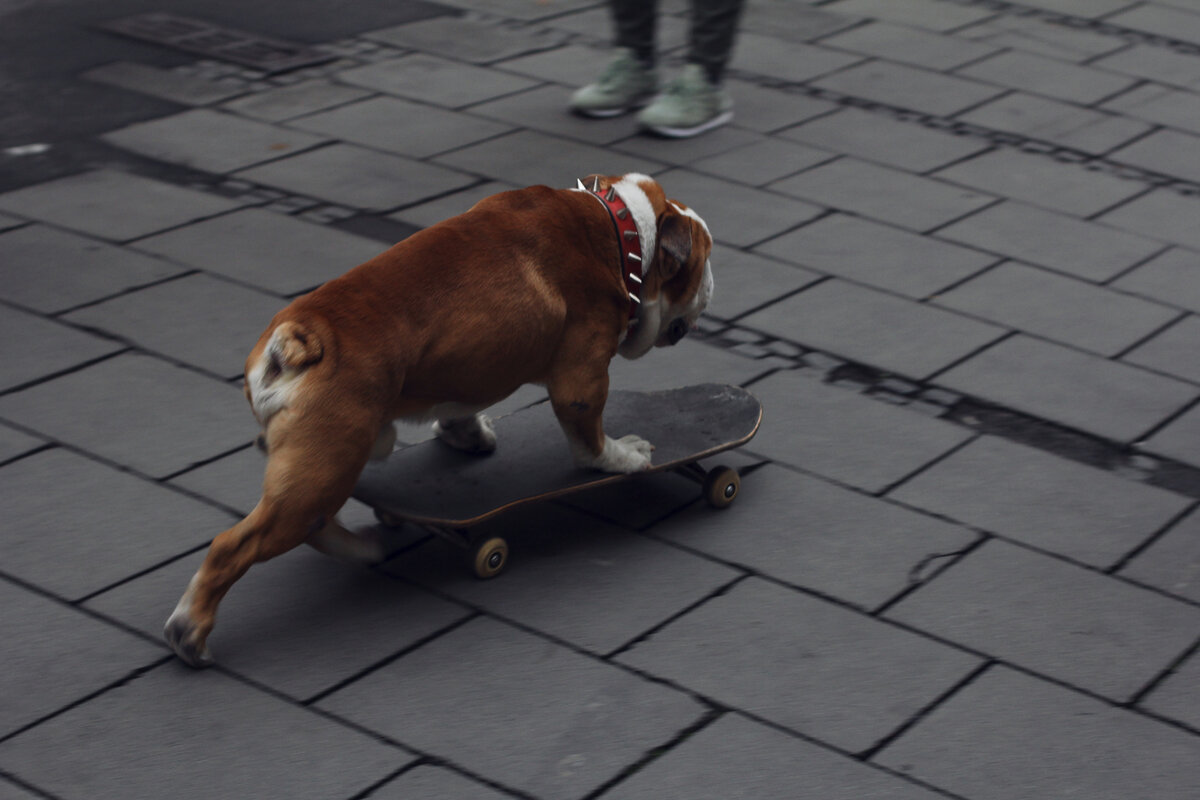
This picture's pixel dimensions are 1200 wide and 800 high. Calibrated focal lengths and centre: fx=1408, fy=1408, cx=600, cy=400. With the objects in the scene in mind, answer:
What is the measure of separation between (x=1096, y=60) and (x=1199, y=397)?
4114 mm

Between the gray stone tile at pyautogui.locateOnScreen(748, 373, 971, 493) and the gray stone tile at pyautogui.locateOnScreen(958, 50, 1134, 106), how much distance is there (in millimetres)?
3734

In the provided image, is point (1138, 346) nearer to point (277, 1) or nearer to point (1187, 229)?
point (1187, 229)

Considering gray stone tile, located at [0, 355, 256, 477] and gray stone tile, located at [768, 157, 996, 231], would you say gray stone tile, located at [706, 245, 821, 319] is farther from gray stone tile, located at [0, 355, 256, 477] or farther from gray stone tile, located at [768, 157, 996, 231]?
gray stone tile, located at [0, 355, 256, 477]

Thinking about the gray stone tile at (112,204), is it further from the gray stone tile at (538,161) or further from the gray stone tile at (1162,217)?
the gray stone tile at (1162,217)

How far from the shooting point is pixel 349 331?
3.16 metres

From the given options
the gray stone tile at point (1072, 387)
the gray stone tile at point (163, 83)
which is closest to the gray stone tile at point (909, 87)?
the gray stone tile at point (1072, 387)

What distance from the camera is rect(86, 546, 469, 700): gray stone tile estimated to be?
3.22 metres

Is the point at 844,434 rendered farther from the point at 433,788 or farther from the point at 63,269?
the point at 63,269

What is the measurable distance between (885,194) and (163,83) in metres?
3.75

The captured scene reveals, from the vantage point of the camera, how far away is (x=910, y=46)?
8336mm

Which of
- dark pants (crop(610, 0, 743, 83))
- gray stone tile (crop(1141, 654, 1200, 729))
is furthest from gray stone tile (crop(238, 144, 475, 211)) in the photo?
gray stone tile (crop(1141, 654, 1200, 729))

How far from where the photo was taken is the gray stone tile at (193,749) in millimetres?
2846

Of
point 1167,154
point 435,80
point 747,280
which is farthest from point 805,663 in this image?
point 435,80

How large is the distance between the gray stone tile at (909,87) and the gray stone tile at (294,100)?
2.58 metres
